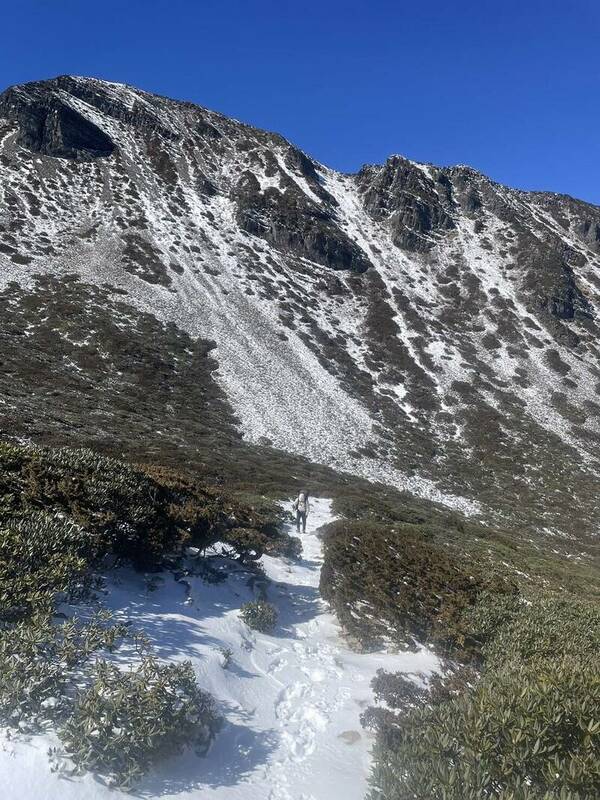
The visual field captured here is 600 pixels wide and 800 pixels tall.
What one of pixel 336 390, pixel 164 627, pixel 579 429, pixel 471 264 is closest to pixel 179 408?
pixel 336 390

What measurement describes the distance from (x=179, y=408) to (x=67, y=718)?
39.7 meters

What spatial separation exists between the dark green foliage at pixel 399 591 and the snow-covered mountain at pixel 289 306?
62.1 ft

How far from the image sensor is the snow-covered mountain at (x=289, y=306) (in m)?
44.1

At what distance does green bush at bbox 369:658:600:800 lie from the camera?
4500 millimetres

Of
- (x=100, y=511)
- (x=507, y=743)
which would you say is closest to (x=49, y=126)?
(x=100, y=511)

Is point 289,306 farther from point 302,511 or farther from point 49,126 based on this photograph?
point 302,511

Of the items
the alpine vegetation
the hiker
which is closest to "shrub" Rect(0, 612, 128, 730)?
the alpine vegetation

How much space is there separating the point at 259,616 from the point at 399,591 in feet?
10.1

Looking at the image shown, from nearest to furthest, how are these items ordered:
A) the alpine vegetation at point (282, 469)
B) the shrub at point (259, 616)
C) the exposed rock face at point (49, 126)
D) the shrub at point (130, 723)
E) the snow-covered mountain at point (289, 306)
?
the shrub at point (130, 723) < the alpine vegetation at point (282, 469) < the shrub at point (259, 616) < the snow-covered mountain at point (289, 306) < the exposed rock face at point (49, 126)

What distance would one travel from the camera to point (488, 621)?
9.74 meters

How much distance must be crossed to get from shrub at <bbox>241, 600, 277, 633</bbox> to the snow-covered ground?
174mm

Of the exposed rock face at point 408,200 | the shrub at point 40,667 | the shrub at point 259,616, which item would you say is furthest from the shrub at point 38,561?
the exposed rock face at point 408,200

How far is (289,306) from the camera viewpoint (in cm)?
7481

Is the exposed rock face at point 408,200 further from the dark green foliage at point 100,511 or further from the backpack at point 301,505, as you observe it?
the dark green foliage at point 100,511
